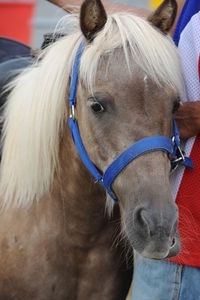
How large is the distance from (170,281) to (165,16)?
999mm

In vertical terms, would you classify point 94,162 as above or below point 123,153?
below

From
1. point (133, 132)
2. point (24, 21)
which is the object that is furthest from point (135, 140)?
point (24, 21)

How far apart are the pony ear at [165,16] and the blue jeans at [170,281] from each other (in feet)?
2.92

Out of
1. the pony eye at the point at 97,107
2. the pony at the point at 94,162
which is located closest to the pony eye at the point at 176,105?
the pony at the point at 94,162

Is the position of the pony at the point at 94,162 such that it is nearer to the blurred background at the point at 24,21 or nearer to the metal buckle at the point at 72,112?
the metal buckle at the point at 72,112

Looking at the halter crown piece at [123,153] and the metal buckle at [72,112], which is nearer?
the halter crown piece at [123,153]

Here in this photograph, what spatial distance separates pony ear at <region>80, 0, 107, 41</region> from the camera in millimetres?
2195

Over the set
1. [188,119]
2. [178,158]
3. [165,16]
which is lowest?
[178,158]

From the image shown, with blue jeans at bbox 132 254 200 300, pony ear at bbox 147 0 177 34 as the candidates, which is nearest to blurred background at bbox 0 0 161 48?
pony ear at bbox 147 0 177 34

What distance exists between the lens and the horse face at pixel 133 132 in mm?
1988

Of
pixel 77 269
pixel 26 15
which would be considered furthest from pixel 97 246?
pixel 26 15

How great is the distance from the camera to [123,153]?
2094 mm

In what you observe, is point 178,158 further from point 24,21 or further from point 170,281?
point 24,21

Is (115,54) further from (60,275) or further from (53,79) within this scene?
(60,275)
